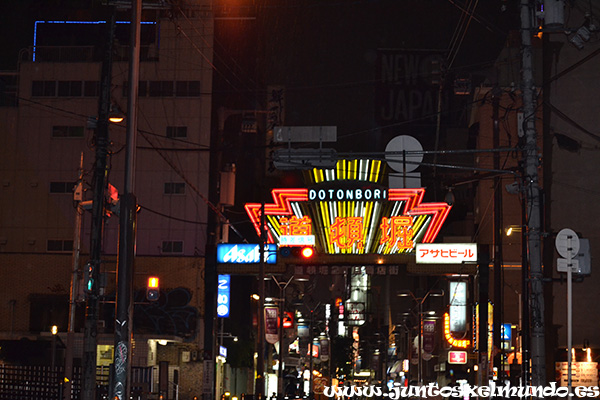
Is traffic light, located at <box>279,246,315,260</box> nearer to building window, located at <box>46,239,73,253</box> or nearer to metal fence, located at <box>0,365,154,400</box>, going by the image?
metal fence, located at <box>0,365,154,400</box>

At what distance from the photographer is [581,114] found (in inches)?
1606

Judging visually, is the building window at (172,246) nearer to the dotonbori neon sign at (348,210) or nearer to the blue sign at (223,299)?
the dotonbori neon sign at (348,210)

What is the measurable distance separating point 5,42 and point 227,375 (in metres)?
32.3

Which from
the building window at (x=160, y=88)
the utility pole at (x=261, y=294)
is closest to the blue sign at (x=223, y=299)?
the utility pole at (x=261, y=294)

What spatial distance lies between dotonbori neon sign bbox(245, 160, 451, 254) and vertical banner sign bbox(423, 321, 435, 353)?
694 cm

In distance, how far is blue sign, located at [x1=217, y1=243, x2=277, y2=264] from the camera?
43.0 meters

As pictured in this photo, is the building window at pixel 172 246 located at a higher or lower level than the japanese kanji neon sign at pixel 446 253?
higher

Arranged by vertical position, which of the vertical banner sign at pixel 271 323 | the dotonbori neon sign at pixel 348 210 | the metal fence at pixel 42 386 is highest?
the dotonbori neon sign at pixel 348 210

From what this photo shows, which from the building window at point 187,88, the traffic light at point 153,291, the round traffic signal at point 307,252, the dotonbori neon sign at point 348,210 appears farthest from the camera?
the building window at point 187,88

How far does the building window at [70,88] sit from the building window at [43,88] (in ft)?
1.65

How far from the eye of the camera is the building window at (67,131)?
57875 mm

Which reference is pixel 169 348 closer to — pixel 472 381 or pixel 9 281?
pixel 9 281

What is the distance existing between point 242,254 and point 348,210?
1345 centimetres

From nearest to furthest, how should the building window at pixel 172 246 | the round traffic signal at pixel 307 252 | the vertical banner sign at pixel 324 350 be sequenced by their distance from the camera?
the round traffic signal at pixel 307 252, the building window at pixel 172 246, the vertical banner sign at pixel 324 350
